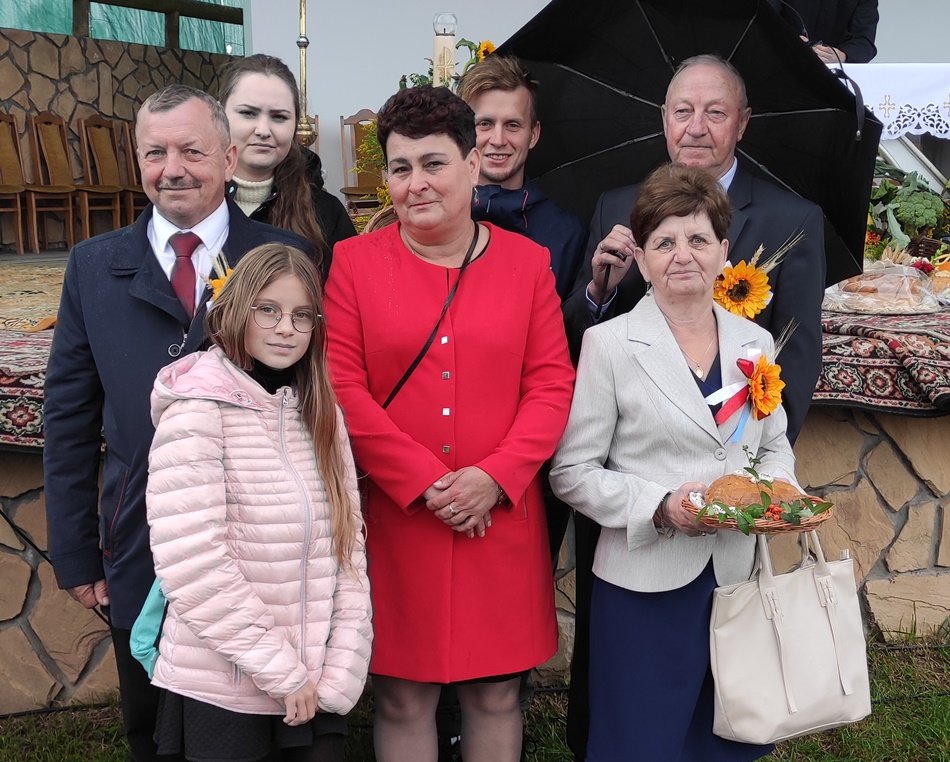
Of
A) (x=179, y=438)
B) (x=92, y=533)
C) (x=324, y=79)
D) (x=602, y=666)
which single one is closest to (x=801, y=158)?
(x=602, y=666)

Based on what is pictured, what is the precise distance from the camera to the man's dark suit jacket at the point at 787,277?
2682 millimetres

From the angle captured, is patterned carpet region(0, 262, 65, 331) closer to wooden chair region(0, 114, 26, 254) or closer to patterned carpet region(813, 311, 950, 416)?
wooden chair region(0, 114, 26, 254)

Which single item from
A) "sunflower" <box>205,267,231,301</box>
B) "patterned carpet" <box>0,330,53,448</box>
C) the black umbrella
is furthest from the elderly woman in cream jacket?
"patterned carpet" <box>0,330,53,448</box>

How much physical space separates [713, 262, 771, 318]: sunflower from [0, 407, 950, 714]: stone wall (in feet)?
4.75

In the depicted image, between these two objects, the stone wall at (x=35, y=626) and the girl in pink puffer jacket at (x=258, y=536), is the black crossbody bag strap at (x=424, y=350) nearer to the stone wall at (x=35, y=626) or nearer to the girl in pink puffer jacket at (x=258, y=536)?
the girl in pink puffer jacket at (x=258, y=536)

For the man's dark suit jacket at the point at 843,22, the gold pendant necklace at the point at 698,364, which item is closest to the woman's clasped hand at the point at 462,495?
the gold pendant necklace at the point at 698,364

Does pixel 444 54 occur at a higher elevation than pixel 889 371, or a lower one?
higher

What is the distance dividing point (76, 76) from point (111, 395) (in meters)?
11.4

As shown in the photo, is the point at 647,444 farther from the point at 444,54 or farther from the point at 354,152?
the point at 354,152

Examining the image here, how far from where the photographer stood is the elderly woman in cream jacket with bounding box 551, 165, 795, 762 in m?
2.37

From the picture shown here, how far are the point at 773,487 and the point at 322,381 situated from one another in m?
1.01

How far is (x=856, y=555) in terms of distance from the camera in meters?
3.98

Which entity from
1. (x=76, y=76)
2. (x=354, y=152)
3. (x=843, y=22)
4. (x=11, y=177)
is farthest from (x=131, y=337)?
(x=76, y=76)

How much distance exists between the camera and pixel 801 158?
2.88 m
